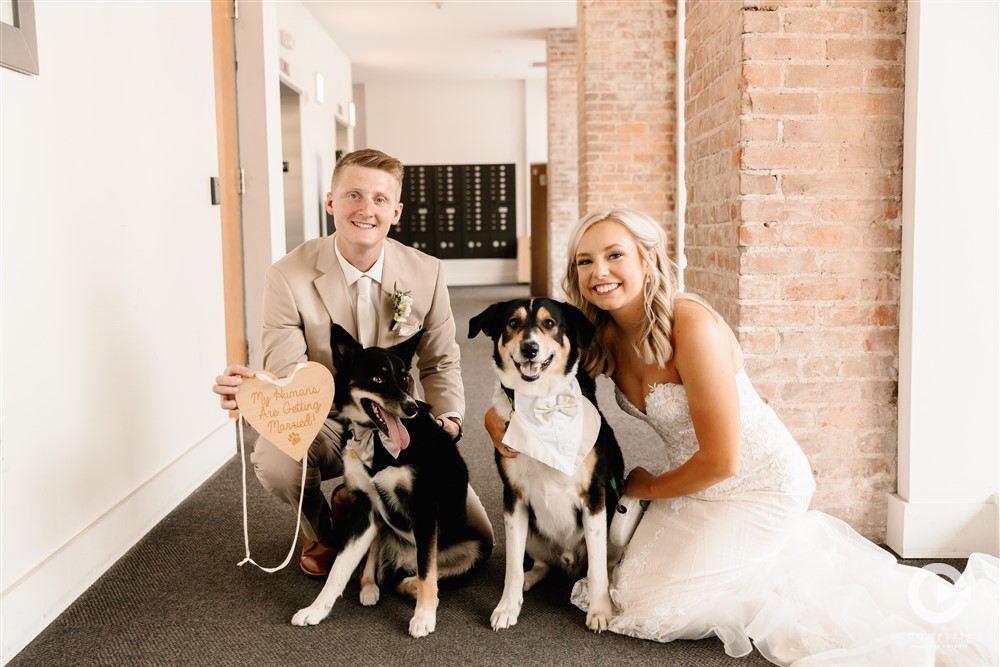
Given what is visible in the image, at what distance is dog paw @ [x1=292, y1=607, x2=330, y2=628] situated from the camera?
2.17 metres

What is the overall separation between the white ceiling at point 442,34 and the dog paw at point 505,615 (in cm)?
720

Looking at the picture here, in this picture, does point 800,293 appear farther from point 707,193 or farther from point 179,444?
point 179,444

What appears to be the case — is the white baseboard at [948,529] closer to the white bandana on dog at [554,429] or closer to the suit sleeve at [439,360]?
the white bandana on dog at [554,429]

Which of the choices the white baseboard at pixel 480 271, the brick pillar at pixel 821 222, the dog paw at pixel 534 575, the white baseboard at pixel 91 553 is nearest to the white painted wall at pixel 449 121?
the white baseboard at pixel 480 271

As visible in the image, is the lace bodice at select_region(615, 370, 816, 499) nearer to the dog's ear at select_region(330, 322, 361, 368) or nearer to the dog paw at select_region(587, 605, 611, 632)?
the dog paw at select_region(587, 605, 611, 632)

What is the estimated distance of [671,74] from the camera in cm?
687

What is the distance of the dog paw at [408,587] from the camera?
232 cm

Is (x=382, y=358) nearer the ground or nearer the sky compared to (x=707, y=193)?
nearer the ground

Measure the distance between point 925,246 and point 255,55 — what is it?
347 centimetres

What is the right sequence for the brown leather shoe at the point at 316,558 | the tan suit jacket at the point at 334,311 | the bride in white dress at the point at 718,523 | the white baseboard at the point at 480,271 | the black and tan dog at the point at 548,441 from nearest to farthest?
1. the bride in white dress at the point at 718,523
2. the black and tan dog at the point at 548,441
3. the tan suit jacket at the point at 334,311
4. the brown leather shoe at the point at 316,558
5. the white baseboard at the point at 480,271

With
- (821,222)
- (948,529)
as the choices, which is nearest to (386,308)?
(821,222)

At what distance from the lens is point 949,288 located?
2498 mm

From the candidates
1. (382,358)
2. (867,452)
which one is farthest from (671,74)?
(382,358)

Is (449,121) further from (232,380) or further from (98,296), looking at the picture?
(232,380)
